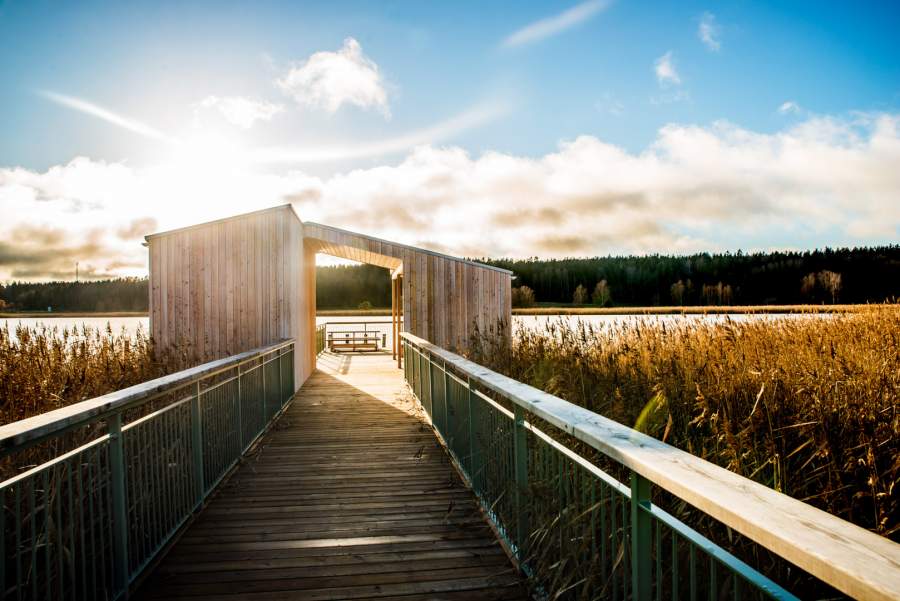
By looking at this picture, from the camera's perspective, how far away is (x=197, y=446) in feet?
11.6

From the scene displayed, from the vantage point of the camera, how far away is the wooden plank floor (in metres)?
2.57

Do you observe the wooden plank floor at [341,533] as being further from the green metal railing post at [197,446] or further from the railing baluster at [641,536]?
the railing baluster at [641,536]

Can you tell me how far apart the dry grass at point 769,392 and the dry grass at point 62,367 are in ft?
14.3

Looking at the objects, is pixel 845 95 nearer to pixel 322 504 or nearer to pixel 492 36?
pixel 492 36

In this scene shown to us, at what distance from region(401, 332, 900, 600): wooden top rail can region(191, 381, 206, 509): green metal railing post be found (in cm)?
296

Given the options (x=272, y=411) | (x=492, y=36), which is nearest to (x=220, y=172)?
(x=272, y=411)

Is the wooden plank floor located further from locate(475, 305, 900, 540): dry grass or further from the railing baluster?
locate(475, 305, 900, 540): dry grass

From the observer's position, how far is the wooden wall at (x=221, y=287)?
9.20 meters

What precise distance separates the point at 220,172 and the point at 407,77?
11.1ft

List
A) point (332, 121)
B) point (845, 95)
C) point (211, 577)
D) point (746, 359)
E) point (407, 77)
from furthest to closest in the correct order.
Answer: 1. point (332, 121)
2. point (407, 77)
3. point (845, 95)
4. point (746, 359)
5. point (211, 577)

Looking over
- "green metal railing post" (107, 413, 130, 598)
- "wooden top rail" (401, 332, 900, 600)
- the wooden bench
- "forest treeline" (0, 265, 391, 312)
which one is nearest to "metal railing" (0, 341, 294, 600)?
"green metal railing post" (107, 413, 130, 598)

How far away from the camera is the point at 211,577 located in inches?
106

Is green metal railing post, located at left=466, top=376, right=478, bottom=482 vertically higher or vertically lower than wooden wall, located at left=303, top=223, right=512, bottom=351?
lower

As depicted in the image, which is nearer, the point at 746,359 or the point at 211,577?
the point at 211,577
